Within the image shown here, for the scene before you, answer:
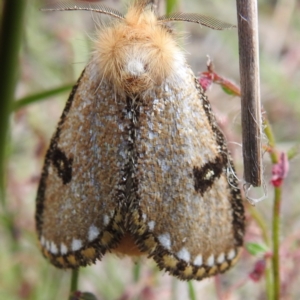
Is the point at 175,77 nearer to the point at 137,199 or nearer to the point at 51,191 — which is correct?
the point at 137,199

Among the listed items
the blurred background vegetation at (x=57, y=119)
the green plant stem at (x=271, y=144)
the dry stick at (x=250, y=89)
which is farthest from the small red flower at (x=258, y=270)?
the dry stick at (x=250, y=89)

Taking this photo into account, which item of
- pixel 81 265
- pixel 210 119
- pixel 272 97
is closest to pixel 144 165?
pixel 210 119

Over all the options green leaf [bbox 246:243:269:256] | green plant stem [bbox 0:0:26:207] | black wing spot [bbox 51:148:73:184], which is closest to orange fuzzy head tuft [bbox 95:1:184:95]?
black wing spot [bbox 51:148:73:184]

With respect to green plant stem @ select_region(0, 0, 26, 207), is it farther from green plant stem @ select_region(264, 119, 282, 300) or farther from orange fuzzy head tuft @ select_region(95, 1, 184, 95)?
green plant stem @ select_region(264, 119, 282, 300)

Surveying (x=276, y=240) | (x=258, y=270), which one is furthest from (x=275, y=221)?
(x=258, y=270)

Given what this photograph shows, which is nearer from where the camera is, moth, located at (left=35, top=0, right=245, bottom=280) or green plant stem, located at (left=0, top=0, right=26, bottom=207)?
green plant stem, located at (left=0, top=0, right=26, bottom=207)

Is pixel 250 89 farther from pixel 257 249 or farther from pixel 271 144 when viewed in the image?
pixel 257 249

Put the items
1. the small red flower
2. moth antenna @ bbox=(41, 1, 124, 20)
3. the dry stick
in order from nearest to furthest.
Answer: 1. the dry stick
2. moth antenna @ bbox=(41, 1, 124, 20)
3. the small red flower
